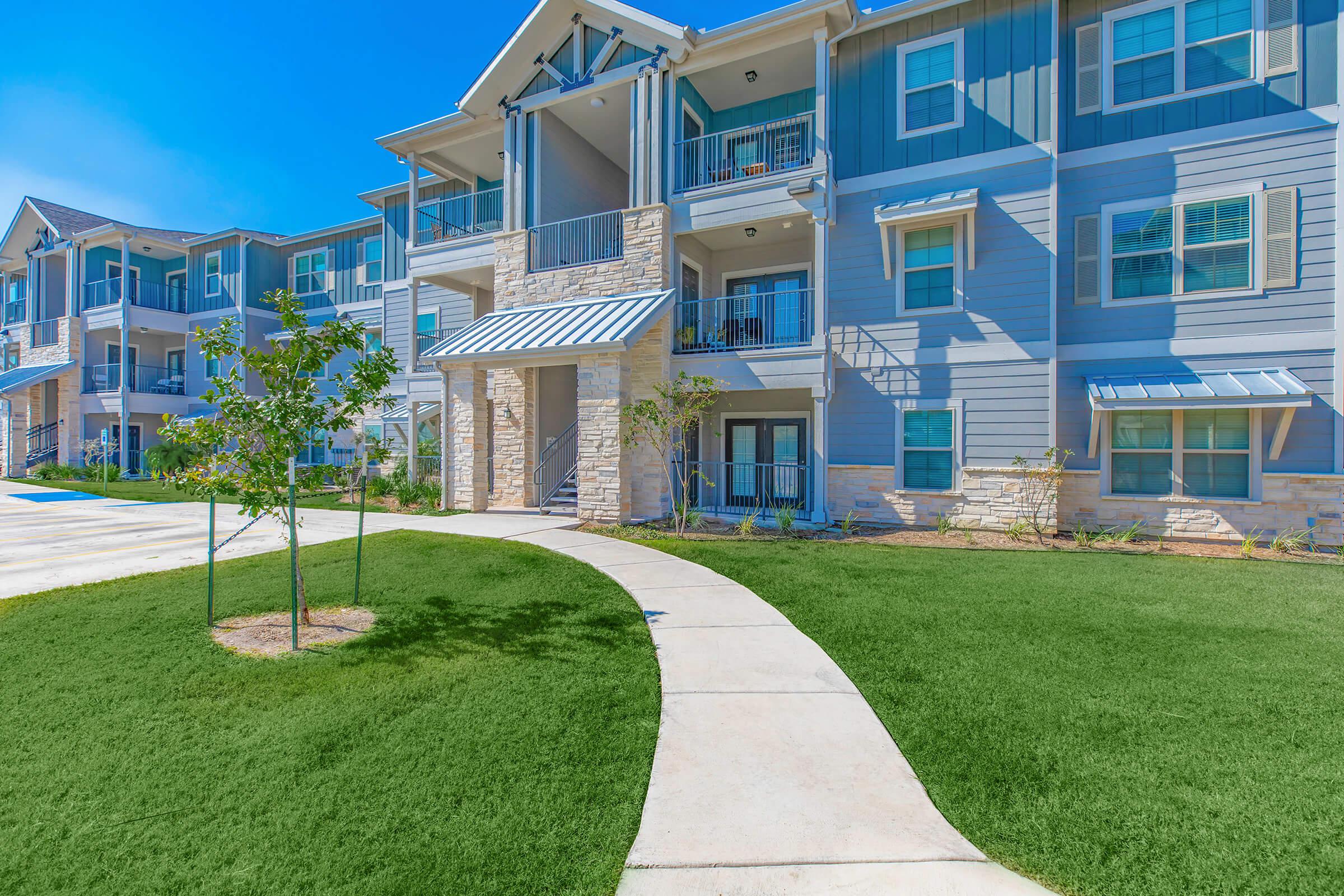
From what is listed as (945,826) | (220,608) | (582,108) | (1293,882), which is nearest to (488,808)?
(945,826)

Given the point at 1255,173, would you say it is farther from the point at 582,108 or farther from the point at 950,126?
the point at 582,108

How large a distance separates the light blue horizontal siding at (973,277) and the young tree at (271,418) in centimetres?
926

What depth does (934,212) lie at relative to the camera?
36.3 feet

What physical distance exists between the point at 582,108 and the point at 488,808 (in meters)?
14.8

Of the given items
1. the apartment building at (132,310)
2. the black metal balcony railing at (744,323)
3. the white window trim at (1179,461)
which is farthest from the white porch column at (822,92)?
the apartment building at (132,310)

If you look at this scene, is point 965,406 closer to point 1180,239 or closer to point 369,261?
point 1180,239

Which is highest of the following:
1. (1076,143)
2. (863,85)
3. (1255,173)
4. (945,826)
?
(863,85)

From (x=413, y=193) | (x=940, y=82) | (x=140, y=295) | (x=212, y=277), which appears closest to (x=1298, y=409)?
(x=940, y=82)

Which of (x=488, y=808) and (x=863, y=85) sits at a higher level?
(x=863, y=85)

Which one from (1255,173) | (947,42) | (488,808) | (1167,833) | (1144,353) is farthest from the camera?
(947,42)

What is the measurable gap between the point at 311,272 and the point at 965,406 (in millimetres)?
22214

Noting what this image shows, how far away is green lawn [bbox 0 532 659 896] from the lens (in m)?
2.54

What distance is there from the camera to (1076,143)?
11.1 metres

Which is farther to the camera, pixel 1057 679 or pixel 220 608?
pixel 220 608
